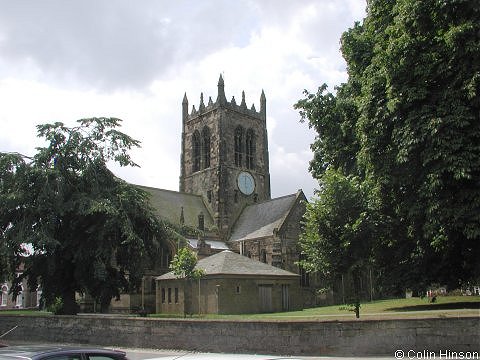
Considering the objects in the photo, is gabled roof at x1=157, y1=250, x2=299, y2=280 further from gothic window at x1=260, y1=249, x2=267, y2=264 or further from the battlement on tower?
the battlement on tower

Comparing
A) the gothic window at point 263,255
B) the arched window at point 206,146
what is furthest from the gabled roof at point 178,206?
the gothic window at point 263,255

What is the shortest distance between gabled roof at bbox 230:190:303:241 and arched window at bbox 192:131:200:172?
9915 millimetres

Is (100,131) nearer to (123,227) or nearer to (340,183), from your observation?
(123,227)

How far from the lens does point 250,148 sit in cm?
7044

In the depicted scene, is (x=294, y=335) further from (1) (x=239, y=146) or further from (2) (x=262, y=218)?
(1) (x=239, y=146)

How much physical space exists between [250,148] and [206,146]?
6123mm

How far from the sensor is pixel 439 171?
1730 centimetres

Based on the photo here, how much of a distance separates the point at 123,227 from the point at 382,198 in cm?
1506

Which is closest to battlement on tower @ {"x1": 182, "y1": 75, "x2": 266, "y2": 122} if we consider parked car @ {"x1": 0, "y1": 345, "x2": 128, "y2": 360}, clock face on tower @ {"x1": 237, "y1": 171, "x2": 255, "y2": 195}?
clock face on tower @ {"x1": 237, "y1": 171, "x2": 255, "y2": 195}

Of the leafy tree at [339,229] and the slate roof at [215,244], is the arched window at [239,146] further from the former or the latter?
the leafy tree at [339,229]

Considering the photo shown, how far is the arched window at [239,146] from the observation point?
6812 centimetres

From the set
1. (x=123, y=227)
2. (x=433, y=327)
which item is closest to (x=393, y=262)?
(x=433, y=327)

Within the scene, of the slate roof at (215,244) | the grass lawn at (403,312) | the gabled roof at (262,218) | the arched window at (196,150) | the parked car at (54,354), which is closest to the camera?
the parked car at (54,354)

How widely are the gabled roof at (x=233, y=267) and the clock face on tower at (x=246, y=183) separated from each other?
2479 centimetres
